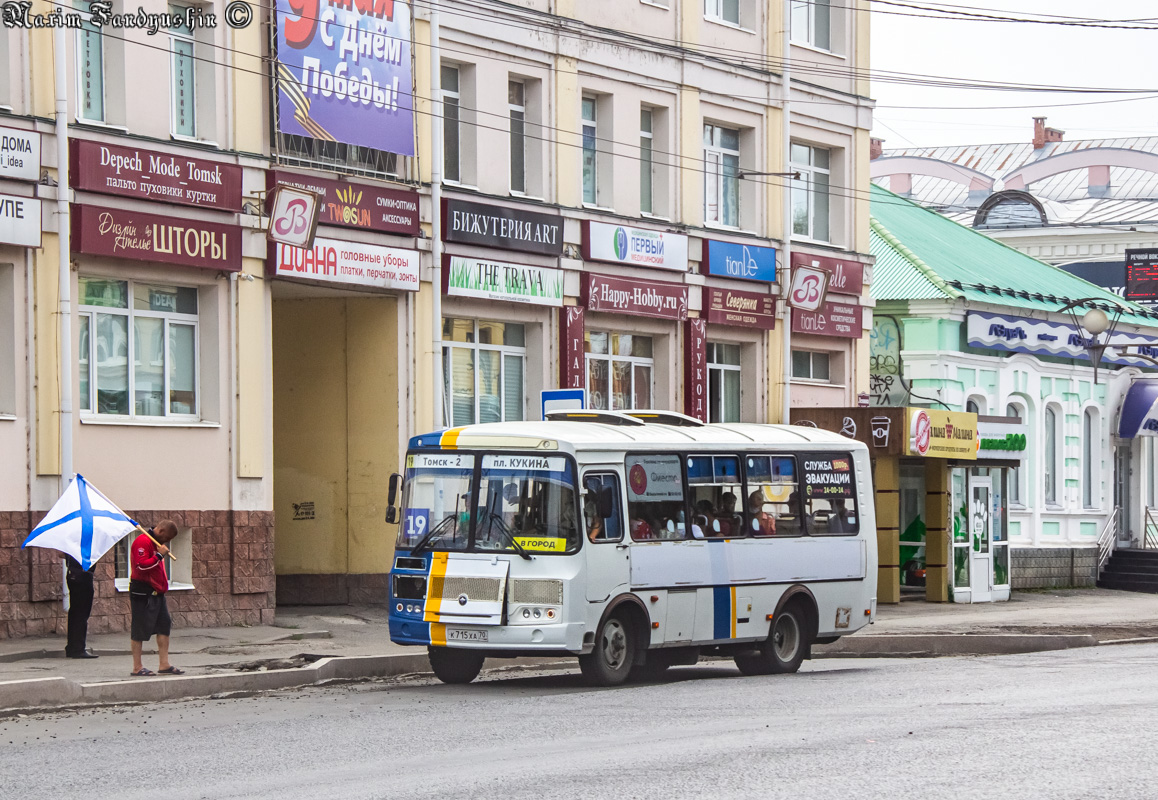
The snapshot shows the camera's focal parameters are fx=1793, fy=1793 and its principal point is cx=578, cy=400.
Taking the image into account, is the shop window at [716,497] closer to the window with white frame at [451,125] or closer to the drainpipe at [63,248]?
the drainpipe at [63,248]

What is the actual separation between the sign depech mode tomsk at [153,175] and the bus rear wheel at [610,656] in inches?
320

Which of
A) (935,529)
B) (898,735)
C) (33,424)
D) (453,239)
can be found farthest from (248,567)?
(935,529)

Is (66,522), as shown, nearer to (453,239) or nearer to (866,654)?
(453,239)

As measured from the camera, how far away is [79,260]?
69.1 ft

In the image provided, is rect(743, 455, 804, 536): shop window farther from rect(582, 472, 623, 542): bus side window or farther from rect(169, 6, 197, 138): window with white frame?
rect(169, 6, 197, 138): window with white frame

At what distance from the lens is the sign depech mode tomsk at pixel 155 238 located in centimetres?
2084

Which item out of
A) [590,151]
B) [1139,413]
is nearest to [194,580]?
[590,151]

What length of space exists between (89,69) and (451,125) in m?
6.37

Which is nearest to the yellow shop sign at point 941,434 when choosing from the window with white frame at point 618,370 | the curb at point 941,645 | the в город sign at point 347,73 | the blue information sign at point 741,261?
the blue information sign at point 741,261

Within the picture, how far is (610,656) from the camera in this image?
17.7m

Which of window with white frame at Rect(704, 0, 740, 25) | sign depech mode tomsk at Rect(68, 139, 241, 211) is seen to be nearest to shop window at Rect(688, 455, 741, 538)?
sign depech mode tomsk at Rect(68, 139, 241, 211)

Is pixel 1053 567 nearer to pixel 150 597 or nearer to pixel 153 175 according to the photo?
pixel 153 175

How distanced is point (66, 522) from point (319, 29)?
8309 millimetres

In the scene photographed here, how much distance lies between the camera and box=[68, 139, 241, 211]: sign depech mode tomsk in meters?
20.8
